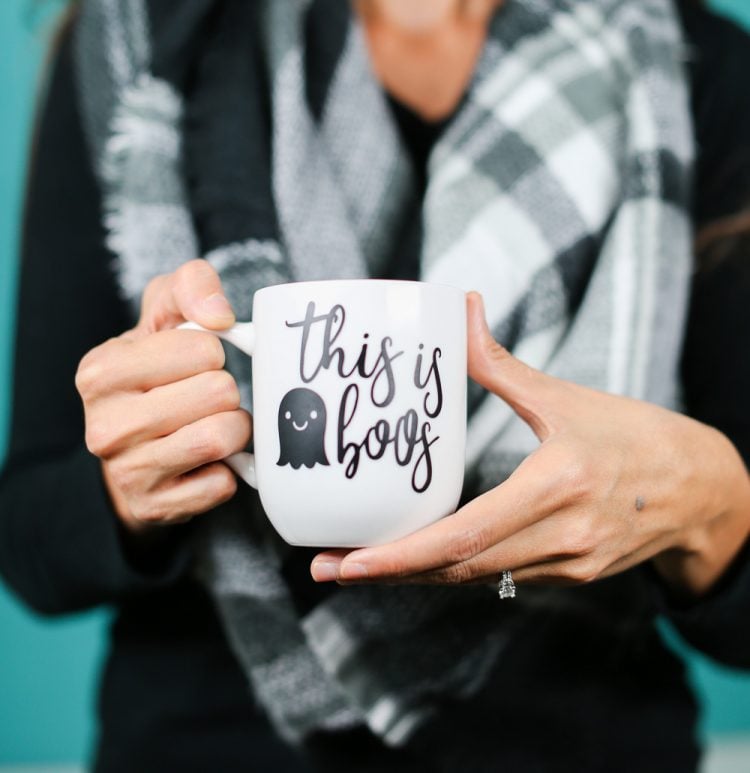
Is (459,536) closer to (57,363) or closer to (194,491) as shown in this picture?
(194,491)

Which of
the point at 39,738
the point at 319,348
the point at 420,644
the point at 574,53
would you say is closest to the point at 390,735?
the point at 420,644

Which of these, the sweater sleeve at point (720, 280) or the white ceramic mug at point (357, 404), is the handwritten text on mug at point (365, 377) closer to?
the white ceramic mug at point (357, 404)

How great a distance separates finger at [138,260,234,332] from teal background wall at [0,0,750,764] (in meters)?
0.89

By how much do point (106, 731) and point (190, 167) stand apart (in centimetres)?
48

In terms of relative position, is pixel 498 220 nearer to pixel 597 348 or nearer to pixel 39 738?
pixel 597 348

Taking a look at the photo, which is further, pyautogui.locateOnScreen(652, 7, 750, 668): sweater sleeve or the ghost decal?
pyautogui.locateOnScreen(652, 7, 750, 668): sweater sleeve

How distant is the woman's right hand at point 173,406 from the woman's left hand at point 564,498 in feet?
0.28

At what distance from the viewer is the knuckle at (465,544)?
0.43m

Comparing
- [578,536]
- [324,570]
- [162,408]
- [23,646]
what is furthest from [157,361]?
[23,646]

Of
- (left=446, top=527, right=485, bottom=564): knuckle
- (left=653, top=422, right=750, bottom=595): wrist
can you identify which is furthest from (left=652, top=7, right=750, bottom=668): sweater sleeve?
(left=446, top=527, right=485, bottom=564): knuckle

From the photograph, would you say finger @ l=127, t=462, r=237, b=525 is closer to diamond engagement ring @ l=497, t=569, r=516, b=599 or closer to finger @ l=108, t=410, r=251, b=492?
finger @ l=108, t=410, r=251, b=492

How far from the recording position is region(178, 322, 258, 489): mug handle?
1.53ft

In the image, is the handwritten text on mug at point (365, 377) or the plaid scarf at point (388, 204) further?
the plaid scarf at point (388, 204)

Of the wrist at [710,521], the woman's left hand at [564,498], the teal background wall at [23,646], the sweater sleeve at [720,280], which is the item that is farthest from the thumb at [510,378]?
the teal background wall at [23,646]
